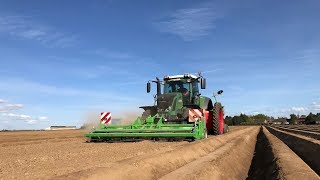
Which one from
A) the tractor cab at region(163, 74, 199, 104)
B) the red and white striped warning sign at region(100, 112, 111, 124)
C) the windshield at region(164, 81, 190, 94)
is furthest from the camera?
the windshield at region(164, 81, 190, 94)

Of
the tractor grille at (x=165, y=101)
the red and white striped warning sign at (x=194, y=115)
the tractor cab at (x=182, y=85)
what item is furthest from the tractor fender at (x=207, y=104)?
the red and white striped warning sign at (x=194, y=115)

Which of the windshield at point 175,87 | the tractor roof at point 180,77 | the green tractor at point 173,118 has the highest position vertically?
the tractor roof at point 180,77

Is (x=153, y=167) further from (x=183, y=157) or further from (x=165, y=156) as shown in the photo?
(x=183, y=157)

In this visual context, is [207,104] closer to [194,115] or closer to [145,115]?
[194,115]

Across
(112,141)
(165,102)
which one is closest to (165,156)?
(112,141)

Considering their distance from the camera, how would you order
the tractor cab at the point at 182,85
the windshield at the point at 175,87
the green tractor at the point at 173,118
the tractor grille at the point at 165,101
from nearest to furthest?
the green tractor at the point at 173,118 → the tractor grille at the point at 165,101 → the tractor cab at the point at 182,85 → the windshield at the point at 175,87

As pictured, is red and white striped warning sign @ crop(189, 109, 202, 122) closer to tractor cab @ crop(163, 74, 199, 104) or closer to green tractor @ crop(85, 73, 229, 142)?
green tractor @ crop(85, 73, 229, 142)

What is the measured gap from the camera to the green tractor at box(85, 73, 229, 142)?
1241 cm

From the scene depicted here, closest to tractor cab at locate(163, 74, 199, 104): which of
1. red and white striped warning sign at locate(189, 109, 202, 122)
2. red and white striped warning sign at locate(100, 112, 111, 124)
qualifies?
red and white striped warning sign at locate(189, 109, 202, 122)

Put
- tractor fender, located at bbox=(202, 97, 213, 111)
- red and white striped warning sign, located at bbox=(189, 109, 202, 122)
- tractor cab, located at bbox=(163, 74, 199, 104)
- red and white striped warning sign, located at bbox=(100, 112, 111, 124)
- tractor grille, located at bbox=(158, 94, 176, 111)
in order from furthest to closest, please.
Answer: tractor fender, located at bbox=(202, 97, 213, 111) < tractor cab, located at bbox=(163, 74, 199, 104) < tractor grille, located at bbox=(158, 94, 176, 111) < red and white striped warning sign, located at bbox=(100, 112, 111, 124) < red and white striped warning sign, located at bbox=(189, 109, 202, 122)

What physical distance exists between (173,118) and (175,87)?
2.19 m

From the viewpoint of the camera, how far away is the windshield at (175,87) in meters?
16.5

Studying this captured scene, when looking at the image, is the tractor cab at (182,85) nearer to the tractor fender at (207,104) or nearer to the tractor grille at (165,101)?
the tractor fender at (207,104)

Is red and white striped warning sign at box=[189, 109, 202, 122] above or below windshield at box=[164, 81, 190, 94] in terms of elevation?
below
